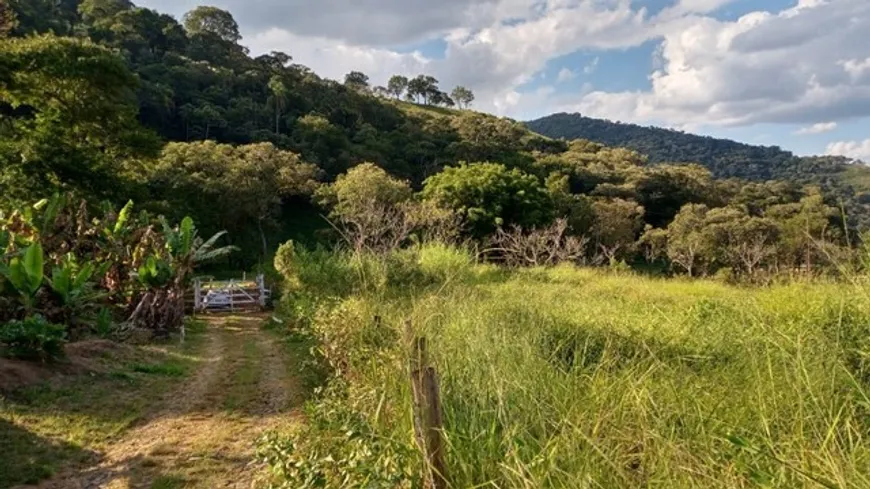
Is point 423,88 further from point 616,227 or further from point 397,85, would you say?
point 616,227

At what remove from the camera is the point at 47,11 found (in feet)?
154

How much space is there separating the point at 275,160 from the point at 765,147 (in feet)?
374

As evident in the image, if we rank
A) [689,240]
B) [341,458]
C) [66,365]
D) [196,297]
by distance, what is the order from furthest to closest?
[689,240], [196,297], [66,365], [341,458]

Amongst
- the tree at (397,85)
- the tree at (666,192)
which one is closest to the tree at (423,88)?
the tree at (397,85)

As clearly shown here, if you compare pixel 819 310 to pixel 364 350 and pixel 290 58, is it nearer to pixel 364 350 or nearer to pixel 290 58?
pixel 364 350

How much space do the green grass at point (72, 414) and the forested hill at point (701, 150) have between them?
9175 cm

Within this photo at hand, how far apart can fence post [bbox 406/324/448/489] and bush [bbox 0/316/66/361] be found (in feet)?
21.9

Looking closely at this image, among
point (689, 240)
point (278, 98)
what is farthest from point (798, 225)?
point (278, 98)

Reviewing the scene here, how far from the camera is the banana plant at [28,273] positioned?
331 inches

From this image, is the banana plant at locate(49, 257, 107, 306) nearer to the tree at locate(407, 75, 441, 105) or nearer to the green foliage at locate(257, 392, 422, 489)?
the green foliage at locate(257, 392, 422, 489)

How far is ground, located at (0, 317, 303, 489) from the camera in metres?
4.77

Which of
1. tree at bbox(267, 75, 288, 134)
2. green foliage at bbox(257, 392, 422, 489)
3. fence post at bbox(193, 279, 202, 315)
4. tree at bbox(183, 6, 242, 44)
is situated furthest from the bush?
tree at bbox(183, 6, 242, 44)

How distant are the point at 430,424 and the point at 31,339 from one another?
22.8 feet

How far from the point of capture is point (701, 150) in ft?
387
